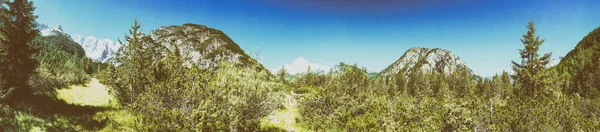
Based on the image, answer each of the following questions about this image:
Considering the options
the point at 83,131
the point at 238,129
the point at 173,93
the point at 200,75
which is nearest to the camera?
the point at 173,93

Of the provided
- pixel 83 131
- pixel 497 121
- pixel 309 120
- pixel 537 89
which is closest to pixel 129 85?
pixel 83 131

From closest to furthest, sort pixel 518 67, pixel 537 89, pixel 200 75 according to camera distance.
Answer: pixel 200 75
pixel 537 89
pixel 518 67

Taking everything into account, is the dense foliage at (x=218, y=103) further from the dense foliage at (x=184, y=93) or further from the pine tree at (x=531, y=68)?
the pine tree at (x=531, y=68)

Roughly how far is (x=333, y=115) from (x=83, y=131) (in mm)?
21917

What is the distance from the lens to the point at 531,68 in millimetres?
44375

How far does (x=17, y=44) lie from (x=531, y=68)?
206ft

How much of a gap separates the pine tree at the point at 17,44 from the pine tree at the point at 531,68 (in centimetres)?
6011

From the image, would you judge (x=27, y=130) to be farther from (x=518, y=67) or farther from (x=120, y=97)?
(x=518, y=67)

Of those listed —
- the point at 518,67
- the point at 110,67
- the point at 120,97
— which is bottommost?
the point at 120,97

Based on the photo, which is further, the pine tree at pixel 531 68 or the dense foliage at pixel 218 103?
the pine tree at pixel 531 68

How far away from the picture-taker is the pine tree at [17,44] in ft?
84.9

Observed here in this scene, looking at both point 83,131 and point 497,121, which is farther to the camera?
point 83,131

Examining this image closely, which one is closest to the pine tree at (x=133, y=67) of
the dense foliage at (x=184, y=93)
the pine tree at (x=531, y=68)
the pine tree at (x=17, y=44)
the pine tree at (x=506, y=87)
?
the dense foliage at (x=184, y=93)

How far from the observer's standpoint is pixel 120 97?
901 inches
